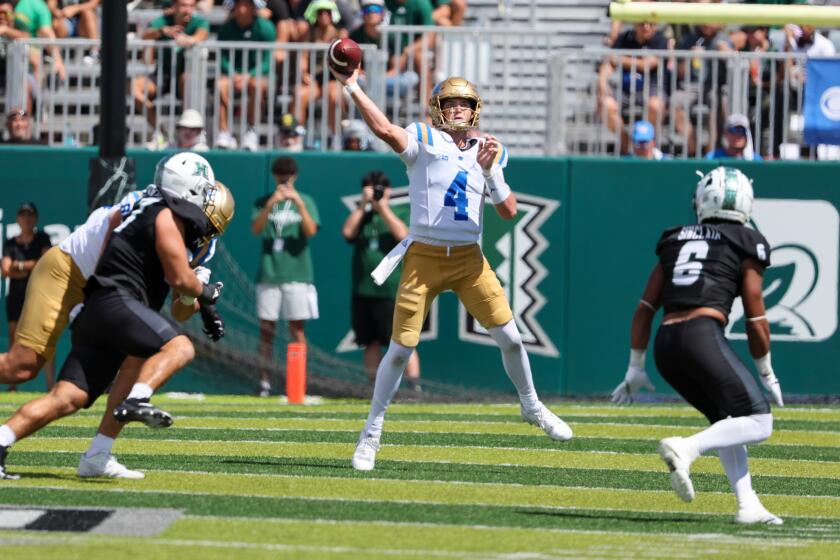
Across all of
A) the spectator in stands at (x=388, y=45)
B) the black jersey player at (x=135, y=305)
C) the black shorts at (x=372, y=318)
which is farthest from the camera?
the spectator in stands at (x=388, y=45)

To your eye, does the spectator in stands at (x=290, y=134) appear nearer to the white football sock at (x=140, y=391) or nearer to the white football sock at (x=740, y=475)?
the white football sock at (x=140, y=391)

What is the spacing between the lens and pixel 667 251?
7.93 meters

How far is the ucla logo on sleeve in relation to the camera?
49.4ft

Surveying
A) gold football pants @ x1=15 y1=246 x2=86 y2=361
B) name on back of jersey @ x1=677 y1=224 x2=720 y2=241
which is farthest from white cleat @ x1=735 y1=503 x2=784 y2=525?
gold football pants @ x1=15 y1=246 x2=86 y2=361

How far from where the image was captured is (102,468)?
8.51 metres

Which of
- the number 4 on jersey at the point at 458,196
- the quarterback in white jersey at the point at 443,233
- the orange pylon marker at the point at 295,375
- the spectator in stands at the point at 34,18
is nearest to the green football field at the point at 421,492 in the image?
the quarterback in white jersey at the point at 443,233

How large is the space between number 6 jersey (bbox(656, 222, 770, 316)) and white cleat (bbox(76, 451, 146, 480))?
279 cm

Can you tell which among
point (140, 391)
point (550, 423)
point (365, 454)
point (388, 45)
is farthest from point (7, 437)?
point (388, 45)

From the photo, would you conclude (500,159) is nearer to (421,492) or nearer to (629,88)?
(421,492)

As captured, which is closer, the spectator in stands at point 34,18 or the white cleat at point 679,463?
the white cleat at point 679,463

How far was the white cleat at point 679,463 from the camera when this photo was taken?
291 inches

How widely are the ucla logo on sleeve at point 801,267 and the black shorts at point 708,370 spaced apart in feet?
24.4

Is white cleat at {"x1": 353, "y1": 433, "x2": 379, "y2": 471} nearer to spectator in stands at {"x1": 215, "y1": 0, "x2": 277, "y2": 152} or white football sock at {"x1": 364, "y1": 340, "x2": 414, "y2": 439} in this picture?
white football sock at {"x1": 364, "y1": 340, "x2": 414, "y2": 439}

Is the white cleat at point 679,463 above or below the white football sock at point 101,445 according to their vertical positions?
above
